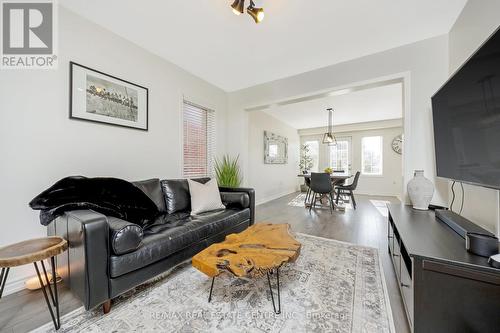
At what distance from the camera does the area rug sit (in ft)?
3.92

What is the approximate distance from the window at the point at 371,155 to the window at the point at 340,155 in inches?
19.7

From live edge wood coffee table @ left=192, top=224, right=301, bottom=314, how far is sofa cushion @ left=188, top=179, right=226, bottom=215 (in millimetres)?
794

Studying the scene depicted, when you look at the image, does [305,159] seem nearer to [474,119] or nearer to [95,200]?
[474,119]

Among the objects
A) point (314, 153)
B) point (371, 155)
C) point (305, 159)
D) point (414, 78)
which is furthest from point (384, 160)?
point (414, 78)

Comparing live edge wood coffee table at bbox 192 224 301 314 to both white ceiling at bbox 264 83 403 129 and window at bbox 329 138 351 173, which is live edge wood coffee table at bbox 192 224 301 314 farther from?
window at bbox 329 138 351 173

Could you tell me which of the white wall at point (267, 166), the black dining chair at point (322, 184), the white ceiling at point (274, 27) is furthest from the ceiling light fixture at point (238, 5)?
the black dining chair at point (322, 184)

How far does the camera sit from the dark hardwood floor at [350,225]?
1516 millimetres

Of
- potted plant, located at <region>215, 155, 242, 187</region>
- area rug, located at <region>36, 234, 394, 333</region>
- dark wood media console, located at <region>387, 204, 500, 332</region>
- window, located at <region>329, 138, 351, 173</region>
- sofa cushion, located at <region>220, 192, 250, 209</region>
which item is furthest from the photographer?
window, located at <region>329, 138, 351, 173</region>

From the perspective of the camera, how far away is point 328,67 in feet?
9.79

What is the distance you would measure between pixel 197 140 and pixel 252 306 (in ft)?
9.16

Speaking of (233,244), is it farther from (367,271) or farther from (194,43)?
(194,43)

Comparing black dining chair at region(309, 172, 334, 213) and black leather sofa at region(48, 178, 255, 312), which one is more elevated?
black dining chair at region(309, 172, 334, 213)
